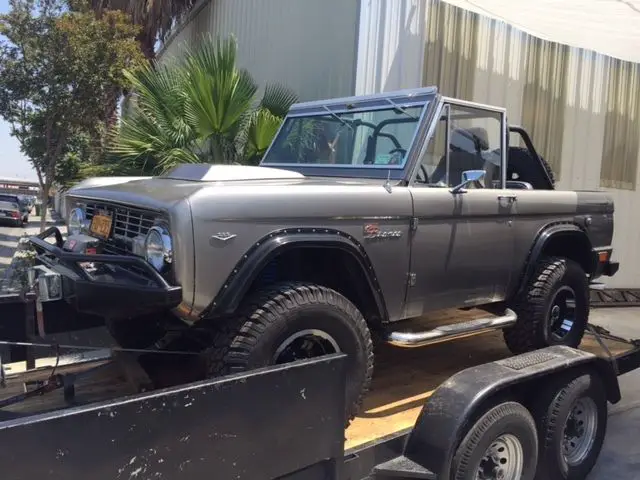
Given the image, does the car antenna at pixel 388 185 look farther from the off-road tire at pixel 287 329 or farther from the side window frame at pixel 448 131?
the off-road tire at pixel 287 329

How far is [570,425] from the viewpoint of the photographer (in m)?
3.82

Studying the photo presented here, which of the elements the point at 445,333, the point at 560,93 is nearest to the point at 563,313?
the point at 445,333

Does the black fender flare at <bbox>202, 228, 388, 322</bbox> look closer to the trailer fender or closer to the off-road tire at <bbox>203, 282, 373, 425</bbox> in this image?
the off-road tire at <bbox>203, 282, 373, 425</bbox>

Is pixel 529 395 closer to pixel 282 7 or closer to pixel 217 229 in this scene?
pixel 217 229

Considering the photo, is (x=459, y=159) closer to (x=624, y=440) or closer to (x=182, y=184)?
(x=182, y=184)

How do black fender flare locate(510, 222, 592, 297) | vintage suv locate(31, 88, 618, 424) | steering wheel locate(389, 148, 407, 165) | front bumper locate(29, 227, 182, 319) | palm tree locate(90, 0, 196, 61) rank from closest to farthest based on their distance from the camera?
front bumper locate(29, 227, 182, 319) → vintage suv locate(31, 88, 618, 424) → steering wheel locate(389, 148, 407, 165) → black fender flare locate(510, 222, 592, 297) → palm tree locate(90, 0, 196, 61)

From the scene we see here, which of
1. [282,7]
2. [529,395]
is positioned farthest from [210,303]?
[282,7]

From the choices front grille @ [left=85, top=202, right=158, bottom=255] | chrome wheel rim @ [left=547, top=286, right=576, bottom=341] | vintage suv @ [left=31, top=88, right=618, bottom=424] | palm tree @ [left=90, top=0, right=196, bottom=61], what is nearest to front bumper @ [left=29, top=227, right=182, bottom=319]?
vintage suv @ [left=31, top=88, right=618, bottom=424]

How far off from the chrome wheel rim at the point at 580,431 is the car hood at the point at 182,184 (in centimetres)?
185

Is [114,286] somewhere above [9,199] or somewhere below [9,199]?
above

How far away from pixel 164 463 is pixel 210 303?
853 mm

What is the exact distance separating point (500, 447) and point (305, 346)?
1182 mm

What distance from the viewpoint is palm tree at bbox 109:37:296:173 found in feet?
24.1

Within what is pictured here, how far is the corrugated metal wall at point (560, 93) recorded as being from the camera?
877 centimetres
